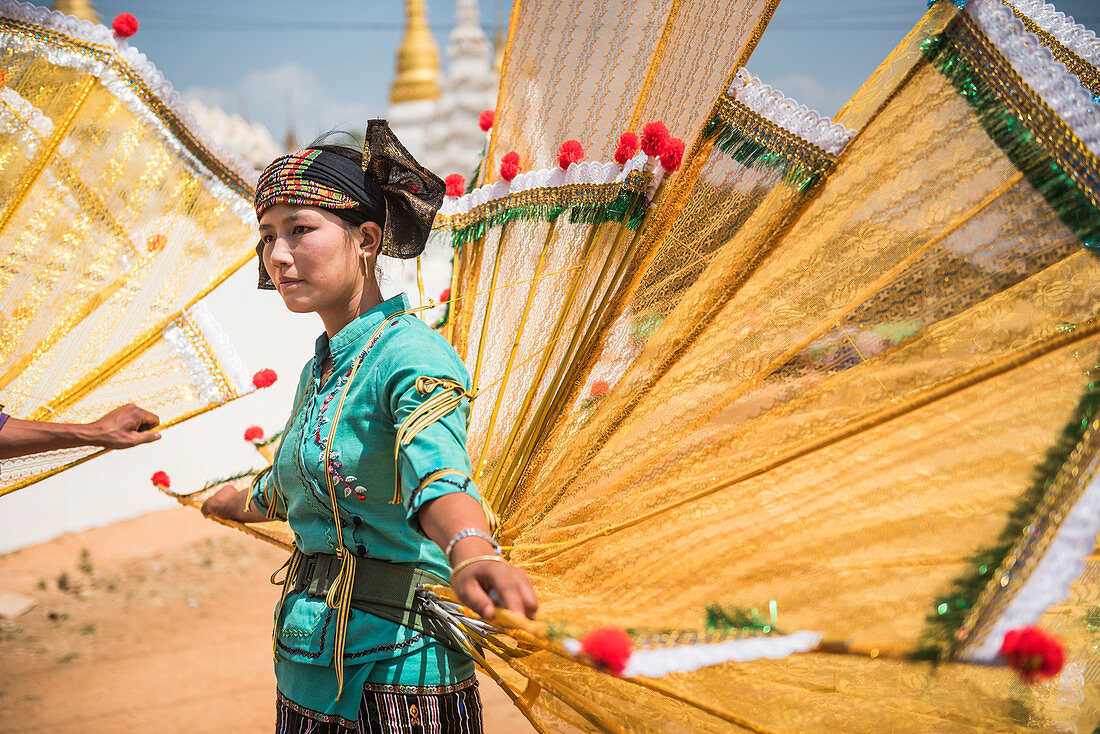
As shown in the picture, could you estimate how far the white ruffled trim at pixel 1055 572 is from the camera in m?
0.85

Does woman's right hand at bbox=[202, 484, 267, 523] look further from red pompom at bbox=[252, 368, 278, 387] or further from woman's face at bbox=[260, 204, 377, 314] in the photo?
woman's face at bbox=[260, 204, 377, 314]

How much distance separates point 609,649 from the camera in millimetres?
825

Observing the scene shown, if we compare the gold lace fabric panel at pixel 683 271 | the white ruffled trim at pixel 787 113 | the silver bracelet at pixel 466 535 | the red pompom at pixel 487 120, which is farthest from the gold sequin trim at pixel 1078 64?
the silver bracelet at pixel 466 535

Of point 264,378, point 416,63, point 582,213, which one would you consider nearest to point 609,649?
point 582,213

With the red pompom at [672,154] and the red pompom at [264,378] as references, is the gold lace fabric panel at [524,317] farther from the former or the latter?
the red pompom at [264,378]

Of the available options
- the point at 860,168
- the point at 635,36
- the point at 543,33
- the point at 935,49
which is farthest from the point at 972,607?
the point at 543,33

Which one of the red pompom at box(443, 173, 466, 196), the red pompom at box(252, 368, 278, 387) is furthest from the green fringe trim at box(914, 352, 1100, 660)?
the red pompom at box(252, 368, 278, 387)

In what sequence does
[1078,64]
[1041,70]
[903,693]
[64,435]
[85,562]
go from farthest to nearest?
[85,562], [64,435], [1078,64], [1041,70], [903,693]

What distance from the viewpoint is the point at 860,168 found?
1459 millimetres

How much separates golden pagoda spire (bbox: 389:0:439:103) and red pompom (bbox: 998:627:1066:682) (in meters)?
14.7

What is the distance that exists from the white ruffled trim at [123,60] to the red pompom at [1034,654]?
237cm

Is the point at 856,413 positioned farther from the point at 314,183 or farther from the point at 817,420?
the point at 314,183

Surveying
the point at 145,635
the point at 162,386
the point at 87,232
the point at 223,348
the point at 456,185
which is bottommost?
the point at 145,635

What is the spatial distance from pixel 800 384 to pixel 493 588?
0.75m
